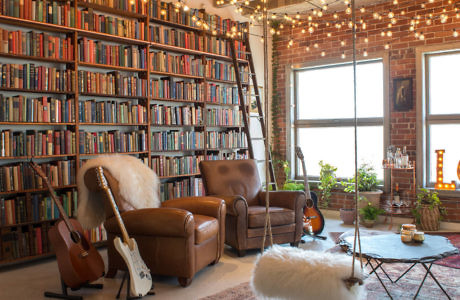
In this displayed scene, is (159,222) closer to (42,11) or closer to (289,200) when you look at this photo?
(289,200)

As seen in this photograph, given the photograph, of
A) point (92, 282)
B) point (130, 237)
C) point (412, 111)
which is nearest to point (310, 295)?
point (130, 237)

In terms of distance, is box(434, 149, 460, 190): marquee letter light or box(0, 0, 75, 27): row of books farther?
box(434, 149, 460, 190): marquee letter light

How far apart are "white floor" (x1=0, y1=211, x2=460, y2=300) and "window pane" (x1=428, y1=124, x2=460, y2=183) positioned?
300cm

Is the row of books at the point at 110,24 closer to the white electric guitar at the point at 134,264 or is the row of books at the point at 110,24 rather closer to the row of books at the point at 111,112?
the row of books at the point at 111,112

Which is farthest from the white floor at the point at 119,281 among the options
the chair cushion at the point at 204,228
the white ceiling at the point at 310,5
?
the white ceiling at the point at 310,5

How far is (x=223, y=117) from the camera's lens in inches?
250

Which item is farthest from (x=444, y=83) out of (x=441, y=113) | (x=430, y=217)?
(x=430, y=217)

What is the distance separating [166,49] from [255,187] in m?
2.14

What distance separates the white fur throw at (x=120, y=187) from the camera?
3730 millimetres

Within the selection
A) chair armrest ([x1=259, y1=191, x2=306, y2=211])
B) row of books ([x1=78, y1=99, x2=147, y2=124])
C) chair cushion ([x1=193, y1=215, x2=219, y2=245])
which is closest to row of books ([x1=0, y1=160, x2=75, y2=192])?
row of books ([x1=78, y1=99, x2=147, y2=124])

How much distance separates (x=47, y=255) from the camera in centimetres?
439

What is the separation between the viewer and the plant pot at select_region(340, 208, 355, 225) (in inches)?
236

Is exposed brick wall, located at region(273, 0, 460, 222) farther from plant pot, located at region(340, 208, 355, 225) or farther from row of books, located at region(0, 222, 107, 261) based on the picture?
row of books, located at region(0, 222, 107, 261)

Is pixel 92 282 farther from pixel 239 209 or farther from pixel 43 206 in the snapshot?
pixel 239 209
